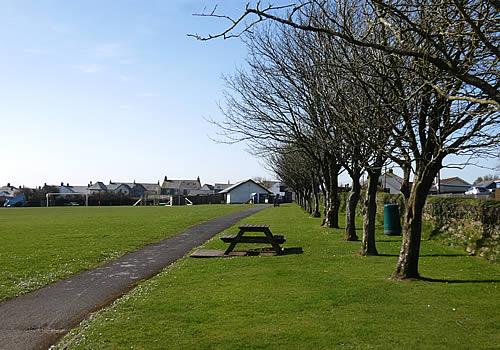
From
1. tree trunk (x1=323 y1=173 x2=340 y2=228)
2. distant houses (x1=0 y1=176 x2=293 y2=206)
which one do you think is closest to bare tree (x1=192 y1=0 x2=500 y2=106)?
tree trunk (x1=323 y1=173 x2=340 y2=228)

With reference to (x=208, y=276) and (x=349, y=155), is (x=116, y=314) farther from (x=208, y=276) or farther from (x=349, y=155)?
(x=349, y=155)

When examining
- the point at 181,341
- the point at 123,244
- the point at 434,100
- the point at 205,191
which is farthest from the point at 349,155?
the point at 205,191

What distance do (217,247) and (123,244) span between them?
4.42 meters

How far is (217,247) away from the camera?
67.2 ft

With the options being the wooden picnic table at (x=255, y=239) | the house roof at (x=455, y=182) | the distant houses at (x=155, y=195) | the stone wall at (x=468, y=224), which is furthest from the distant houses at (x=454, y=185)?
the wooden picnic table at (x=255, y=239)

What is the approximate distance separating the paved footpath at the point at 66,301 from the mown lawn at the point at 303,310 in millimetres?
409

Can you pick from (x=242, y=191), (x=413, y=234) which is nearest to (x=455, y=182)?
(x=242, y=191)

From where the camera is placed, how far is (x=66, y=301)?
10742 mm

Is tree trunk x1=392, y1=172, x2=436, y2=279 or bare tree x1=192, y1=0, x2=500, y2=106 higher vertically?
bare tree x1=192, y1=0, x2=500, y2=106

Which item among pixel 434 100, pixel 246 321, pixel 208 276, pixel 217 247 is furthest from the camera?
pixel 217 247

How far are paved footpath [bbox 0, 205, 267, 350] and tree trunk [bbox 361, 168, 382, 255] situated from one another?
5666 millimetres

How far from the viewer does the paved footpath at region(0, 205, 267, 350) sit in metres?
8.04

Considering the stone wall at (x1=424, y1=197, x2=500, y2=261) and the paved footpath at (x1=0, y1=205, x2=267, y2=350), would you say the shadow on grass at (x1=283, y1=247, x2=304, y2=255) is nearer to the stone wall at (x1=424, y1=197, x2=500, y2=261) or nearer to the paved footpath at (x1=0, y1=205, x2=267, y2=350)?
the paved footpath at (x1=0, y1=205, x2=267, y2=350)

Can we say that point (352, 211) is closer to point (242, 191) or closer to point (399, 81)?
point (399, 81)
